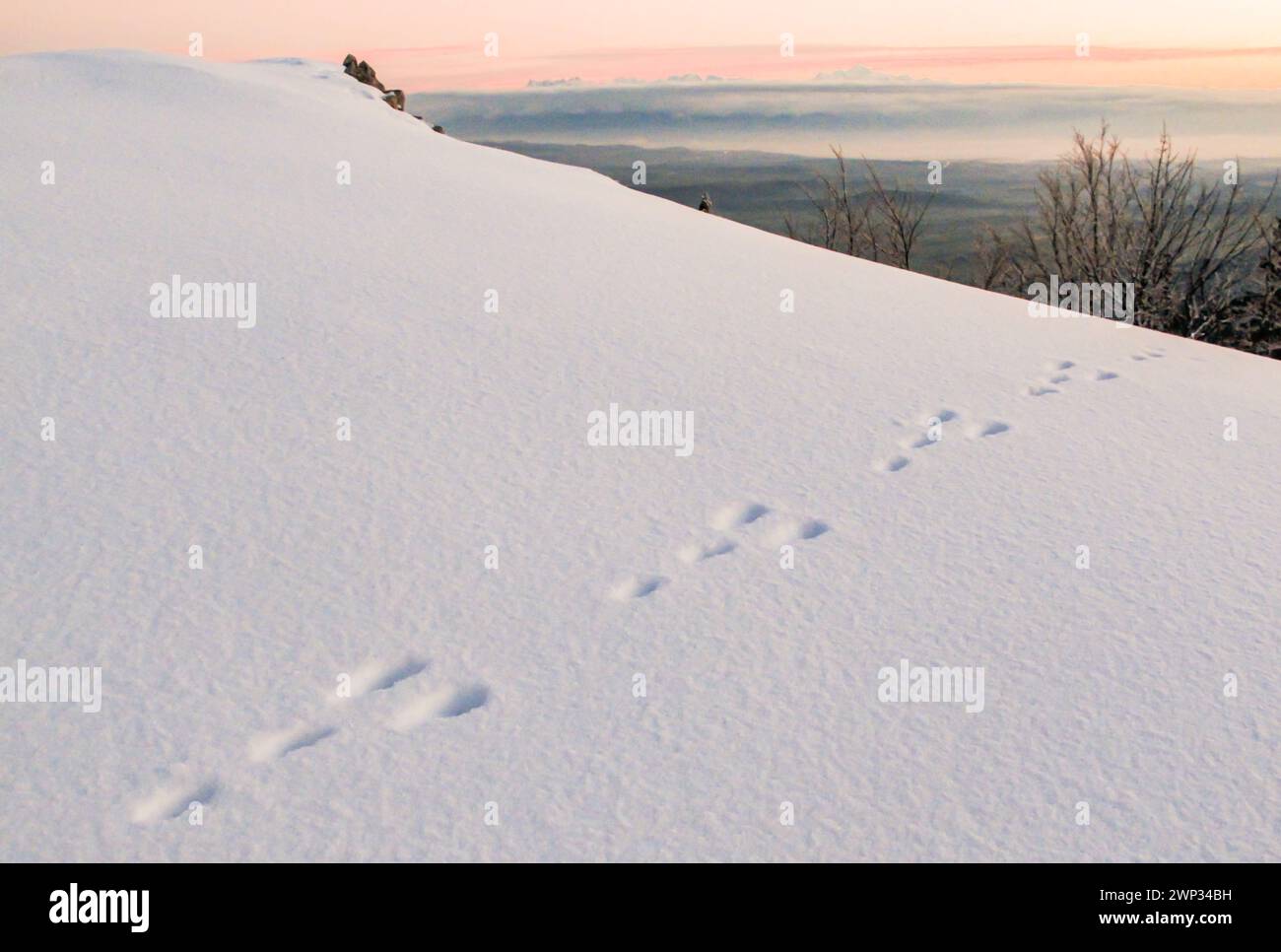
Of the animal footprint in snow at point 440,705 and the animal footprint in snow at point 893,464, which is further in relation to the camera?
the animal footprint in snow at point 893,464

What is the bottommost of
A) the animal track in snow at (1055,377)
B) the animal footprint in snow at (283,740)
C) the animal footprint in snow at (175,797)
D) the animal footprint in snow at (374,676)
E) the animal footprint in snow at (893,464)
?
the animal footprint in snow at (175,797)

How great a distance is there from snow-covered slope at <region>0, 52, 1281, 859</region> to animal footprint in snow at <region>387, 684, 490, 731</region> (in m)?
0.01

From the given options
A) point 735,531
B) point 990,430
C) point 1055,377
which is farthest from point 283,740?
point 1055,377

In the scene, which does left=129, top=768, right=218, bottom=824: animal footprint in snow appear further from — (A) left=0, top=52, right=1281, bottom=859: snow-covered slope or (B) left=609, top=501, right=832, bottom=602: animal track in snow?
(B) left=609, top=501, right=832, bottom=602: animal track in snow

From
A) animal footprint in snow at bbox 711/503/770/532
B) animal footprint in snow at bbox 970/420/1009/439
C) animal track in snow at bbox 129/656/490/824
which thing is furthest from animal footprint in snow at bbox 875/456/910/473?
animal track in snow at bbox 129/656/490/824

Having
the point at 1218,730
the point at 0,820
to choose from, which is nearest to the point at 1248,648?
the point at 1218,730

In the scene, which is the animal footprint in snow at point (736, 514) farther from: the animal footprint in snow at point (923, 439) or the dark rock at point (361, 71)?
the dark rock at point (361, 71)

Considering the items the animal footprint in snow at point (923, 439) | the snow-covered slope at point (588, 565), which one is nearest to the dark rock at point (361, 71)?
the snow-covered slope at point (588, 565)

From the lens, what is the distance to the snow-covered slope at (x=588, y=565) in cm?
258

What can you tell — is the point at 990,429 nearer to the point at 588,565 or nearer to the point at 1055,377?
the point at 1055,377

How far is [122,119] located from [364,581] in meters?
7.26

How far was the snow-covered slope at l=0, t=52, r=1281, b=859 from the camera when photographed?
2.58 metres

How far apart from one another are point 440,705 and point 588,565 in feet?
2.79

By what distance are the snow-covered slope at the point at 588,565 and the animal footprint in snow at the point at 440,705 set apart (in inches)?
0.5
